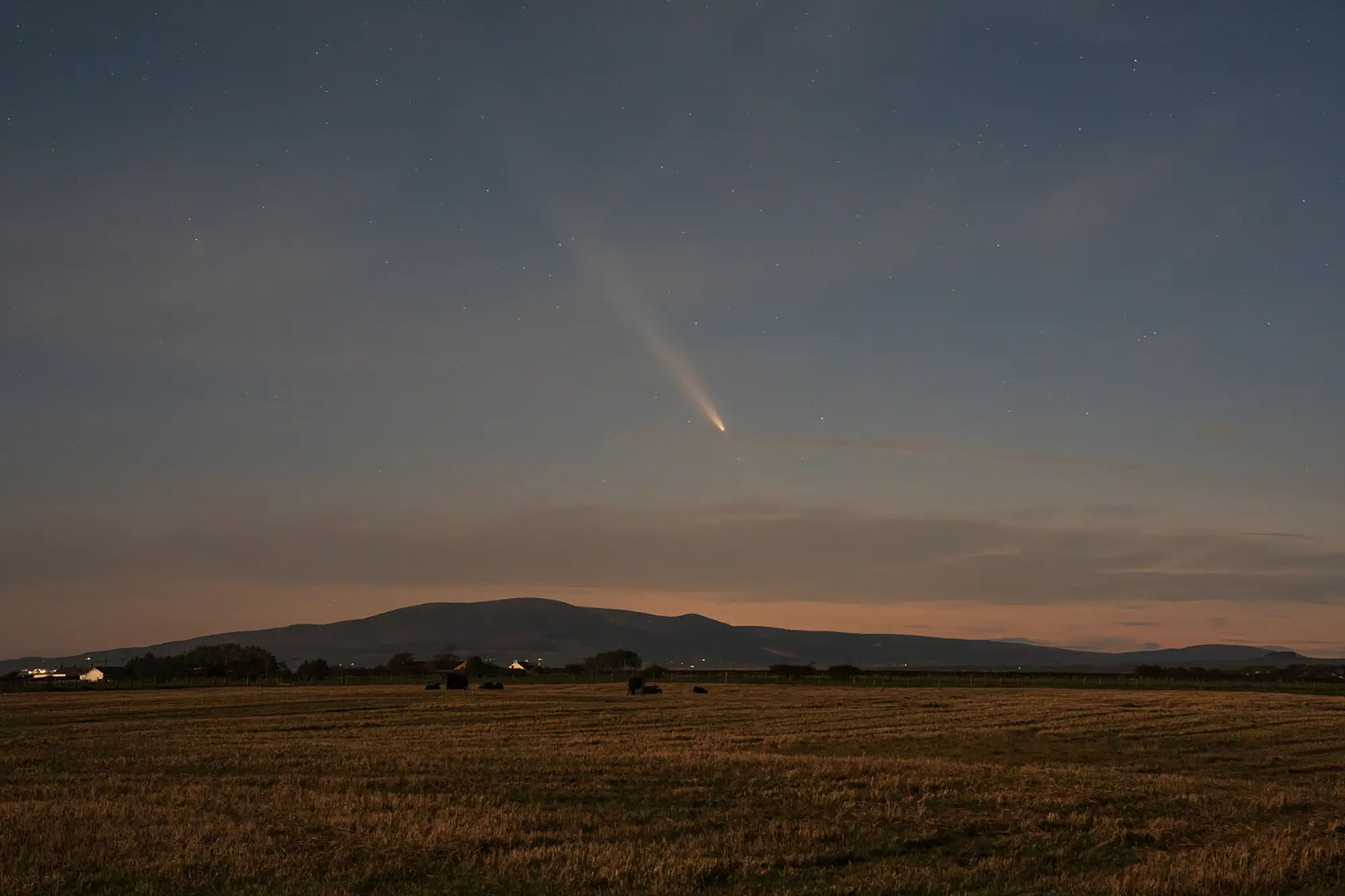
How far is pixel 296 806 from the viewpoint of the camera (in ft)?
68.0

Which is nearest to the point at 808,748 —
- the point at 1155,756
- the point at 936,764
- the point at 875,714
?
the point at 936,764

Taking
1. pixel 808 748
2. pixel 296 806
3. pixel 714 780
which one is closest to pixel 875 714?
pixel 808 748

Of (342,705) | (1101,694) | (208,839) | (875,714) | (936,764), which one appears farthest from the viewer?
(1101,694)

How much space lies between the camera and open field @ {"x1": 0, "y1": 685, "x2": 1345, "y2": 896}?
15320mm

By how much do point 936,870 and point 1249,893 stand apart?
417 centimetres

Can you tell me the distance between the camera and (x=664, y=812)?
20.6 meters

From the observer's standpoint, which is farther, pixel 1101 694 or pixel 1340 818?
pixel 1101 694

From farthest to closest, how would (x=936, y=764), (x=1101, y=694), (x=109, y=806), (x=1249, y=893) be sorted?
(x=1101, y=694) → (x=936, y=764) → (x=109, y=806) → (x=1249, y=893)

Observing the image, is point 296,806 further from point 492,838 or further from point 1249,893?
point 1249,893

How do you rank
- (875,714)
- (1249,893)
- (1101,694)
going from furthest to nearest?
1. (1101,694)
2. (875,714)
3. (1249,893)

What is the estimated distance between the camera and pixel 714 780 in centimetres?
2512

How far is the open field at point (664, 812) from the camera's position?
15.3 meters

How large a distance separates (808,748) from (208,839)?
23644 millimetres

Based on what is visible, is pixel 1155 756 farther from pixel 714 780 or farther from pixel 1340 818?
pixel 714 780
